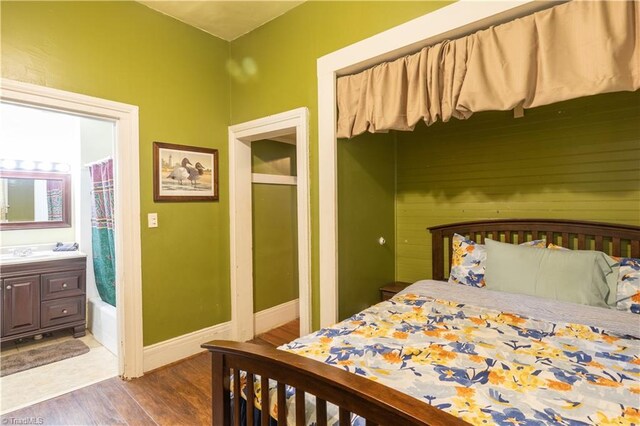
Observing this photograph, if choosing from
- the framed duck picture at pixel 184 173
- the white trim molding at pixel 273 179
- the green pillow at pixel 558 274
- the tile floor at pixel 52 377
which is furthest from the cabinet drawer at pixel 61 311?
the green pillow at pixel 558 274

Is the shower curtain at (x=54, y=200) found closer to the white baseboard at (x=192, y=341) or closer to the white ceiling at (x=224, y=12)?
the white baseboard at (x=192, y=341)

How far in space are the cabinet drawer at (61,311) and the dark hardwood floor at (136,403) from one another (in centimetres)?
127

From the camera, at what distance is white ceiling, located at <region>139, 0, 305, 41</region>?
2430 millimetres

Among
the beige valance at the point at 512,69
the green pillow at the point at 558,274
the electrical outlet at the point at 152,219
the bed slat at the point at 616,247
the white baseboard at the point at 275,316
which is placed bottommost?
the white baseboard at the point at 275,316

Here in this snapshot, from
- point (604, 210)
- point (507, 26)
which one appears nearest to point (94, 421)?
point (507, 26)

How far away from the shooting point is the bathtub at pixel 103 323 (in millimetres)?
2969

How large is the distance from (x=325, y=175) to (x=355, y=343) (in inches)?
48.3

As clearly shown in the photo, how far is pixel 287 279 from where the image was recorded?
12.0 feet

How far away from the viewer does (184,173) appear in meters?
2.73

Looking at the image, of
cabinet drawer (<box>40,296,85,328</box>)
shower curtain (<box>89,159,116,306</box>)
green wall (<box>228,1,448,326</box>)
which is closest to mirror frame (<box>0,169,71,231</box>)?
shower curtain (<box>89,159,116,306</box>)

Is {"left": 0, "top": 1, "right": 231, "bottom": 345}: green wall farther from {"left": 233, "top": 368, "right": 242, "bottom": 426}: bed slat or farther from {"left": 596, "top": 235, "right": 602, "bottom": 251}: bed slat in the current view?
{"left": 596, "top": 235, "right": 602, "bottom": 251}: bed slat

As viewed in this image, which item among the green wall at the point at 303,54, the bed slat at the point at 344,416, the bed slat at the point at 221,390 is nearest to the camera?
the bed slat at the point at 344,416

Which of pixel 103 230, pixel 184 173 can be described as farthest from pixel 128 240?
pixel 103 230

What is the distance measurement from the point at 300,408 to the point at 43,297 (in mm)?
3364
